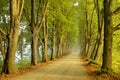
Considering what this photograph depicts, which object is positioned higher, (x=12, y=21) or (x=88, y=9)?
(x=88, y=9)

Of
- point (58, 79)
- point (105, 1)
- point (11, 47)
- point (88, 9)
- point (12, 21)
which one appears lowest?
point (58, 79)

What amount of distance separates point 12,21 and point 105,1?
6.40 meters

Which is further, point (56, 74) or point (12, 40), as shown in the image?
point (12, 40)

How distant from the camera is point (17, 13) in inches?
660

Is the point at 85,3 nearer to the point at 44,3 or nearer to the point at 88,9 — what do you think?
the point at 88,9

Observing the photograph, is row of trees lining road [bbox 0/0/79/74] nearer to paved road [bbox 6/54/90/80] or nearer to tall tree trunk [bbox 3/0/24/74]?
tall tree trunk [bbox 3/0/24/74]

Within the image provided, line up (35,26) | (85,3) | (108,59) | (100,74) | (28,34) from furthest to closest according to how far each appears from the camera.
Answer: (28,34) → (85,3) → (35,26) → (108,59) → (100,74)

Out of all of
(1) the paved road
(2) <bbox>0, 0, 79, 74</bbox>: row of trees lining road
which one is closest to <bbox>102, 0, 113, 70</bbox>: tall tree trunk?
(1) the paved road

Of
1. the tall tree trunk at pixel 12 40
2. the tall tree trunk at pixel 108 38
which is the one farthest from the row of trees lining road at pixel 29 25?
the tall tree trunk at pixel 108 38

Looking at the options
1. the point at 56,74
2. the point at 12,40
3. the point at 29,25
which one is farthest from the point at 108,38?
the point at 29,25

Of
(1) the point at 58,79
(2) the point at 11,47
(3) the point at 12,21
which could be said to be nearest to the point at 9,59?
(2) the point at 11,47

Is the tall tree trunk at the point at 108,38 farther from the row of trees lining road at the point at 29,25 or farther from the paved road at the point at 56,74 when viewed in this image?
the row of trees lining road at the point at 29,25

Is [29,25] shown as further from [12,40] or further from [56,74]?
[56,74]

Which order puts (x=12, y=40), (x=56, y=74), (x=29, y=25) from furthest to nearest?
1. (x=29, y=25)
2. (x=12, y=40)
3. (x=56, y=74)
